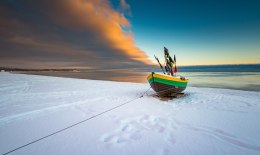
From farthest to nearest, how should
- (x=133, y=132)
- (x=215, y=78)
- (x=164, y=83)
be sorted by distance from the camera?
(x=215, y=78) → (x=164, y=83) → (x=133, y=132)

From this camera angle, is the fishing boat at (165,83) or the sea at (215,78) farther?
the sea at (215,78)

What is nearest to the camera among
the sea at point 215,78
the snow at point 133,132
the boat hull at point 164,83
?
the snow at point 133,132

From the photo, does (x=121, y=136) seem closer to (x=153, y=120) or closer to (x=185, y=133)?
(x=153, y=120)

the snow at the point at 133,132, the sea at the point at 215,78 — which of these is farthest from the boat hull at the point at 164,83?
the sea at the point at 215,78

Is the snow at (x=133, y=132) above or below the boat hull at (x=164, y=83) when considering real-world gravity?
below

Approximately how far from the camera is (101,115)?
4.32 meters

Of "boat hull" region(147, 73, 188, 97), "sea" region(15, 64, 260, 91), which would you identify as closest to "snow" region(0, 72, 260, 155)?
"boat hull" region(147, 73, 188, 97)

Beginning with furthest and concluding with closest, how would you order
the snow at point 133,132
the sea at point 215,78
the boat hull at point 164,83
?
the sea at point 215,78 → the boat hull at point 164,83 → the snow at point 133,132

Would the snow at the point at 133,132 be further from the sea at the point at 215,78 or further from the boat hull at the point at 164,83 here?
the sea at the point at 215,78

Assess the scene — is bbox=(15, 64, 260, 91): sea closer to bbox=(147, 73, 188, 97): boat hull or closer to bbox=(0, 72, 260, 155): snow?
bbox=(147, 73, 188, 97): boat hull

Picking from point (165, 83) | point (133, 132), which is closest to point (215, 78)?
point (165, 83)

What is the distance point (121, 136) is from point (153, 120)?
1.30 m

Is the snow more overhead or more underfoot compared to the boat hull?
more underfoot

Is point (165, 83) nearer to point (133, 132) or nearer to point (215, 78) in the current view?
point (133, 132)
